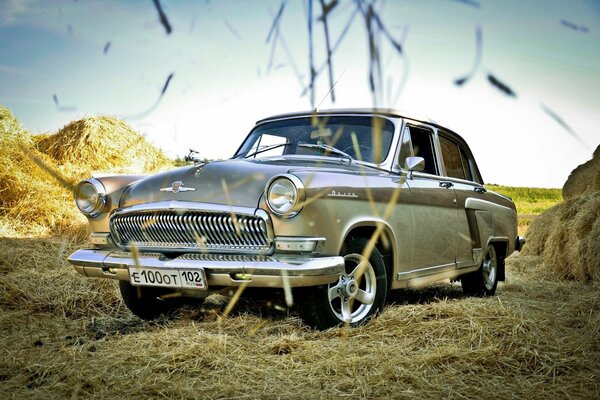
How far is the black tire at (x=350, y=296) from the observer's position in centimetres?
395

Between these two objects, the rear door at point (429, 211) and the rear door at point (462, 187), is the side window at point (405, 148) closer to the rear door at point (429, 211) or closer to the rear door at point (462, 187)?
the rear door at point (429, 211)

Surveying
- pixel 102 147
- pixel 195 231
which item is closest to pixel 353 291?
pixel 195 231

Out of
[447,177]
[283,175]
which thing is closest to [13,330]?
[283,175]

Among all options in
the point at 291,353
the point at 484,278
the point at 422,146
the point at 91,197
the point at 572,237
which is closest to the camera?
the point at 291,353

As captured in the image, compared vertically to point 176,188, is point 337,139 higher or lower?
higher

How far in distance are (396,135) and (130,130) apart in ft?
23.7

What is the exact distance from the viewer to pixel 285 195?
3801 millimetres

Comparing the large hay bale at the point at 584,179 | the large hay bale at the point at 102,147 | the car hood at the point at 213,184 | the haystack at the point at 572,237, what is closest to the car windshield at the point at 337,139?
the car hood at the point at 213,184

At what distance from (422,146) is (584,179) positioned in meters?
6.11

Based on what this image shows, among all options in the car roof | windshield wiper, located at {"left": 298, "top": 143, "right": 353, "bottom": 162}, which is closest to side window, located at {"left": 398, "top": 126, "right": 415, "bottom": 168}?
the car roof

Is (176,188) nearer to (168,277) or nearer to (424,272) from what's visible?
(168,277)

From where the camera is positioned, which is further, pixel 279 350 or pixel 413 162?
pixel 413 162

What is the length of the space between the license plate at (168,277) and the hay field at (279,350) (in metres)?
0.32

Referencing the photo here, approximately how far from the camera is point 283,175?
3.80m
